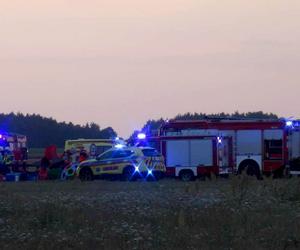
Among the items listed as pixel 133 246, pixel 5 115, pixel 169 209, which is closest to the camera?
pixel 133 246

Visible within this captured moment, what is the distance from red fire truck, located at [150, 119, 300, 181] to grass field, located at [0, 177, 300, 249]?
67.4ft

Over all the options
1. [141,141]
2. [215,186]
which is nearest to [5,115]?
[141,141]

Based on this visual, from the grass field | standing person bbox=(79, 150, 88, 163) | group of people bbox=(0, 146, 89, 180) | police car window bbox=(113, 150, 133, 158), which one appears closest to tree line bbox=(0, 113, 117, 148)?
group of people bbox=(0, 146, 89, 180)

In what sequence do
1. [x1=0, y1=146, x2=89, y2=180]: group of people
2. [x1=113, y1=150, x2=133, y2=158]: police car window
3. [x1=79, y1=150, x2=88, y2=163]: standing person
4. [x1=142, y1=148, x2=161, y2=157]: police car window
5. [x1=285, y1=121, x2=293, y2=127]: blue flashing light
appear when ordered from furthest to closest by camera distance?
1. [x1=79, y1=150, x2=88, y2=163]: standing person
2. [x1=285, y1=121, x2=293, y2=127]: blue flashing light
3. [x1=0, y1=146, x2=89, y2=180]: group of people
4. [x1=142, y1=148, x2=161, y2=157]: police car window
5. [x1=113, y1=150, x2=133, y2=158]: police car window

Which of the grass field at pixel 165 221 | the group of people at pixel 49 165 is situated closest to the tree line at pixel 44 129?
the group of people at pixel 49 165

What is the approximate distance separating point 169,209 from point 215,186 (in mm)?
4200

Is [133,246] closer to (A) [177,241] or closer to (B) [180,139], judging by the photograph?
(A) [177,241]

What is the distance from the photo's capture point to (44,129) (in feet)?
365

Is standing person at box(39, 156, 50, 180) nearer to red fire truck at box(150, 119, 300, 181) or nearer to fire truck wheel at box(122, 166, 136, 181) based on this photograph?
fire truck wheel at box(122, 166, 136, 181)

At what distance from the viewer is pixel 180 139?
3919cm

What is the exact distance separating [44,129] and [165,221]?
98436 mm

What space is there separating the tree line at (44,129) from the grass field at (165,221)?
287 ft

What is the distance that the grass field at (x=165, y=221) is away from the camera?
1187 cm

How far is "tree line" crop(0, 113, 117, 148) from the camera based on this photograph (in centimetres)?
10756
